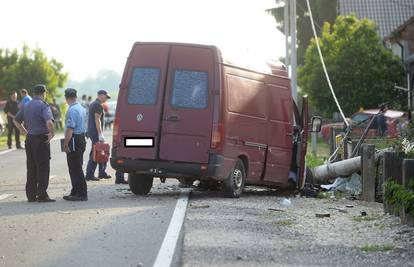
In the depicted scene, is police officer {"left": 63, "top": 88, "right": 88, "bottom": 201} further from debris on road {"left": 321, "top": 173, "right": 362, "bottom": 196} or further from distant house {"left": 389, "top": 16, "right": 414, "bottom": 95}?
distant house {"left": 389, "top": 16, "right": 414, "bottom": 95}

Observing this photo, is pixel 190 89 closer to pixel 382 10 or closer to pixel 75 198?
pixel 75 198

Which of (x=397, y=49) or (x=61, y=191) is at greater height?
(x=397, y=49)

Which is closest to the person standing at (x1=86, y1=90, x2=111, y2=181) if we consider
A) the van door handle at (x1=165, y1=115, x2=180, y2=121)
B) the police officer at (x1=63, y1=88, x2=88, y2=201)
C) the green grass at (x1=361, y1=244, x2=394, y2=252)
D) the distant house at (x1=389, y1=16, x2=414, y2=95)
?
the police officer at (x1=63, y1=88, x2=88, y2=201)

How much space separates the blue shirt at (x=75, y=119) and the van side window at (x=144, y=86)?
0.79 metres

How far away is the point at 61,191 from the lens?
1609 cm

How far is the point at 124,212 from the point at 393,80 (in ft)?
119

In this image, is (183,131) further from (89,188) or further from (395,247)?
(395,247)

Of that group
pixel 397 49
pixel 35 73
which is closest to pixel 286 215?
pixel 397 49

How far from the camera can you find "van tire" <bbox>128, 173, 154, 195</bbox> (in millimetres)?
15188

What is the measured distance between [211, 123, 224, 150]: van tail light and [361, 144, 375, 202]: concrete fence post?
2.63 m

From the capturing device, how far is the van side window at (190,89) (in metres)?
14.4

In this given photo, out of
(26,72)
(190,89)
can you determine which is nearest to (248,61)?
(190,89)

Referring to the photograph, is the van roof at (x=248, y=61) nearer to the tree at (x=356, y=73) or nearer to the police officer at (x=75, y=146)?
the police officer at (x=75, y=146)

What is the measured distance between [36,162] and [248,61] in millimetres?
3805
